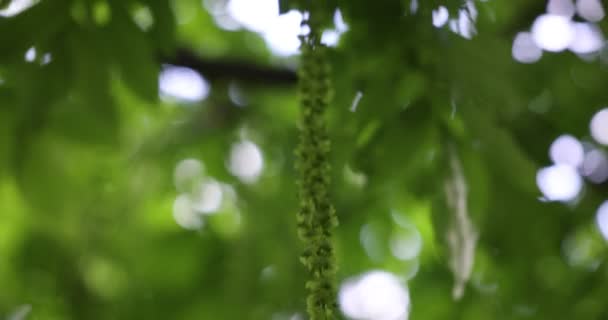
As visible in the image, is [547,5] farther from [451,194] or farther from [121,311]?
[121,311]

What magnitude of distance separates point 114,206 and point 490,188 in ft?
3.54

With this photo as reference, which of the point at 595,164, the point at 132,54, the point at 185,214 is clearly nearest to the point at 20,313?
the point at 185,214

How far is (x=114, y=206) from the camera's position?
2.11 metres

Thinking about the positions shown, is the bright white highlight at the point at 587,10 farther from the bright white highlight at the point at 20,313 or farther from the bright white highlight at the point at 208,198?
the bright white highlight at the point at 20,313

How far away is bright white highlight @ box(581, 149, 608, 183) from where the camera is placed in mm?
1773

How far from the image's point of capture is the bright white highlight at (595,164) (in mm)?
1773

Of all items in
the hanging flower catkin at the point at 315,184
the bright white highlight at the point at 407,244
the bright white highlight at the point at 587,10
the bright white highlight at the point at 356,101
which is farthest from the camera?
the bright white highlight at the point at 407,244

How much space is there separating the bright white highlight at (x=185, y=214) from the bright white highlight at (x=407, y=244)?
55 centimetres

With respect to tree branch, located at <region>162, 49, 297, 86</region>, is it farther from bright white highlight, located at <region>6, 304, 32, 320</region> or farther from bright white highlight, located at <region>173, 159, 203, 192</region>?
bright white highlight, located at <region>6, 304, 32, 320</region>

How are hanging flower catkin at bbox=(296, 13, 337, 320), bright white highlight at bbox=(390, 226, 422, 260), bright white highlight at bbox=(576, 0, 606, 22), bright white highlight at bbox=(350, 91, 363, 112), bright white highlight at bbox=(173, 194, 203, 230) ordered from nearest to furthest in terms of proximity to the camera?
hanging flower catkin at bbox=(296, 13, 337, 320) → bright white highlight at bbox=(350, 91, 363, 112) → bright white highlight at bbox=(576, 0, 606, 22) → bright white highlight at bbox=(390, 226, 422, 260) → bright white highlight at bbox=(173, 194, 203, 230)

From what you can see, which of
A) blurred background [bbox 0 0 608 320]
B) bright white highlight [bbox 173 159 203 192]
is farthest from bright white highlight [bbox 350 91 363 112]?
bright white highlight [bbox 173 159 203 192]

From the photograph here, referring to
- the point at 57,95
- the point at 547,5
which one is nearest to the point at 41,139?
the point at 57,95

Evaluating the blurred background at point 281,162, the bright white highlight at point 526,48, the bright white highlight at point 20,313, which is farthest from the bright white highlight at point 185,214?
the bright white highlight at point 526,48

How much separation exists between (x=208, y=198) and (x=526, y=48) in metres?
1.02
